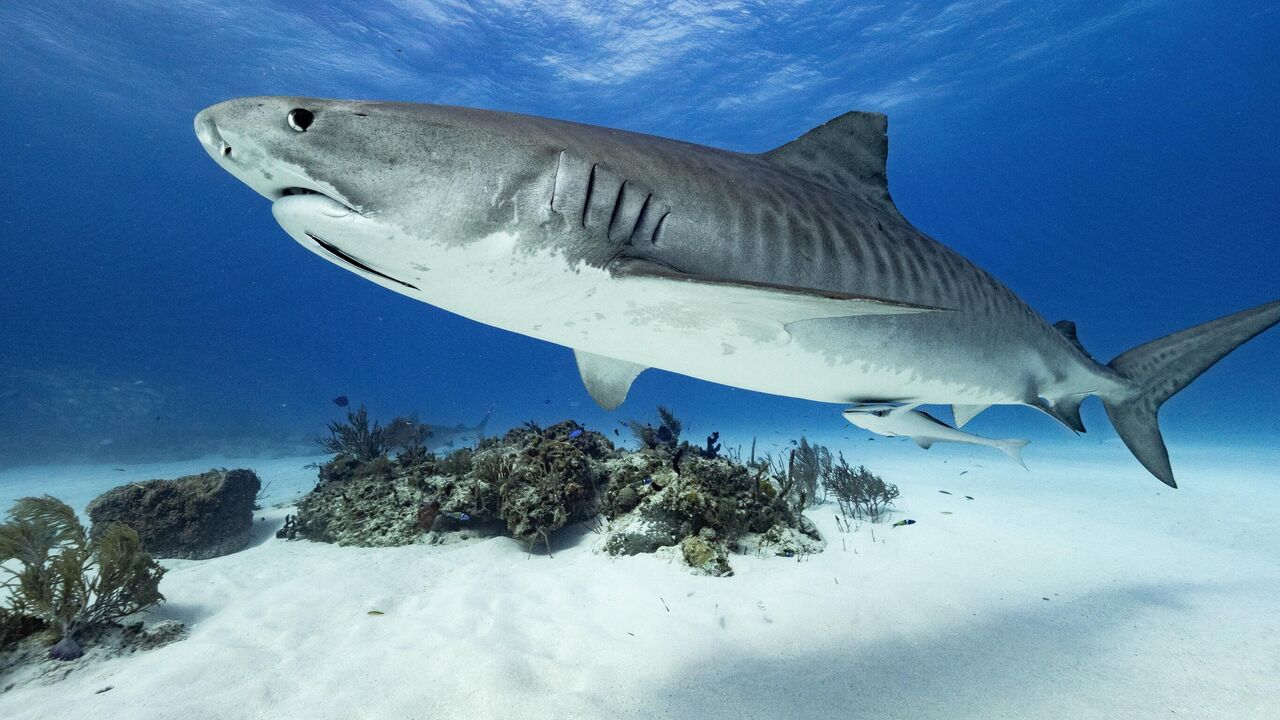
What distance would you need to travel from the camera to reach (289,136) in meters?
1.63

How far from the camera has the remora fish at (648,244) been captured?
1.73 meters

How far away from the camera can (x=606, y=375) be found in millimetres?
3746

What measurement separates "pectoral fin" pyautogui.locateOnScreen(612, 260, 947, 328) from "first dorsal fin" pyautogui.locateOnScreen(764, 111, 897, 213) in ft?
6.39

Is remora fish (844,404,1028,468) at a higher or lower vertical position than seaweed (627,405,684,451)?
higher

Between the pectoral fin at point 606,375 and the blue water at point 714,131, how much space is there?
15.3 meters

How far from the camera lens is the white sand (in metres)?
2.70

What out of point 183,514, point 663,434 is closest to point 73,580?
point 183,514

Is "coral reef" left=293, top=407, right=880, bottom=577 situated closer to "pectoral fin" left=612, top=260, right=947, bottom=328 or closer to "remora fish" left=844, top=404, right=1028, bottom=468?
"remora fish" left=844, top=404, right=1028, bottom=468

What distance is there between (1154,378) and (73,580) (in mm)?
8839

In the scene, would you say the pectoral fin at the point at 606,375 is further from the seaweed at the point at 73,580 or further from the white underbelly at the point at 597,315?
the seaweed at the point at 73,580

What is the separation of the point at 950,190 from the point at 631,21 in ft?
250

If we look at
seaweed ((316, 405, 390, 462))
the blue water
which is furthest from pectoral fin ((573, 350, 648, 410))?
the blue water

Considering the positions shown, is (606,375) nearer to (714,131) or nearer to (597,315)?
(597,315)

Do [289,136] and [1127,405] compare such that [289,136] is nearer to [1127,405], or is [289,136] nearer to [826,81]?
[1127,405]
